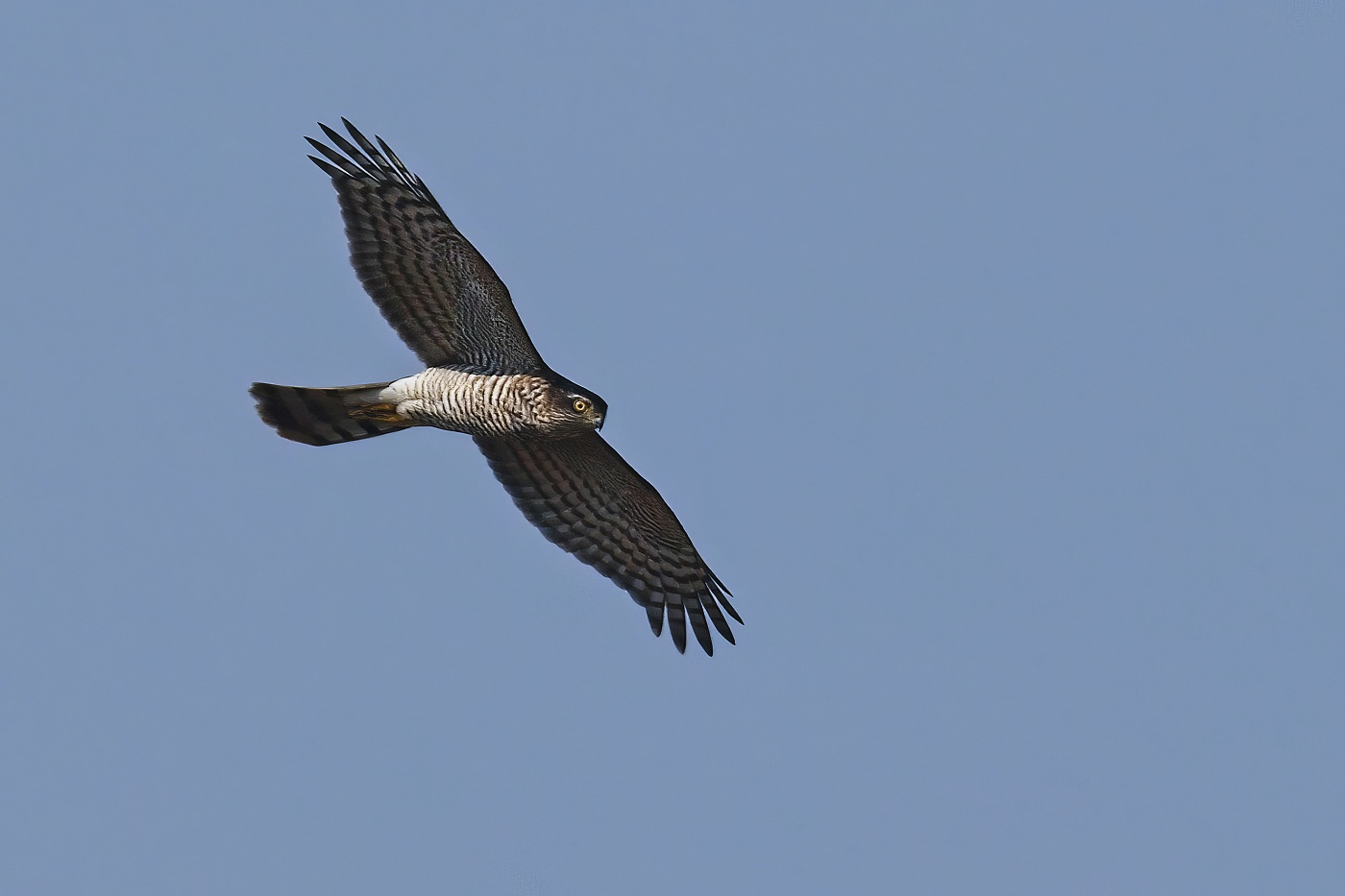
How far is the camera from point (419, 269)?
55.0ft

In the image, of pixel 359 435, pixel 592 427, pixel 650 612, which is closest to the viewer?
pixel 592 427

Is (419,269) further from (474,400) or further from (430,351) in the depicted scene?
(474,400)

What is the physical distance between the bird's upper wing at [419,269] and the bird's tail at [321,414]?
0.68 meters

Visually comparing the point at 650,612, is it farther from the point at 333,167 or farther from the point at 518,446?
the point at 333,167

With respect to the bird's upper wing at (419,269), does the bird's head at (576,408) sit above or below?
below

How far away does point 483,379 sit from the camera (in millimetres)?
16438

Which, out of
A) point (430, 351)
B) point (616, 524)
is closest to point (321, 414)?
point (430, 351)

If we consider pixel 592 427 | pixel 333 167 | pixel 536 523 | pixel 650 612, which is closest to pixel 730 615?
pixel 650 612

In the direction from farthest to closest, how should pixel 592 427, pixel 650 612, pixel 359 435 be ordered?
pixel 650 612
pixel 359 435
pixel 592 427

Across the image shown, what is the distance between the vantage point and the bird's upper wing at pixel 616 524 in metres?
17.8

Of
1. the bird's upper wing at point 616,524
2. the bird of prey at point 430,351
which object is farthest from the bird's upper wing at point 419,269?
the bird's upper wing at point 616,524

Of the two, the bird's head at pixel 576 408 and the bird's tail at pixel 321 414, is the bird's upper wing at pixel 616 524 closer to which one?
the bird's tail at pixel 321 414

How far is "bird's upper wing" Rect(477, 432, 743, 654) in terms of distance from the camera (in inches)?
703

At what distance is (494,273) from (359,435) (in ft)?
6.55
